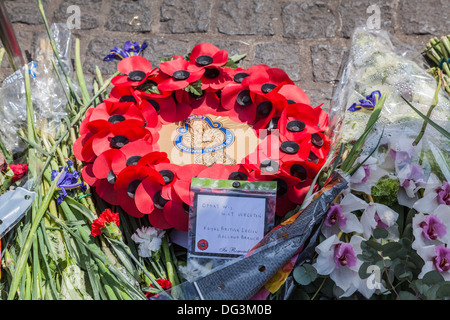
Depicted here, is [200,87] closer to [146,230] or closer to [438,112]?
[146,230]

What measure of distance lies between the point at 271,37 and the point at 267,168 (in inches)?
50.9

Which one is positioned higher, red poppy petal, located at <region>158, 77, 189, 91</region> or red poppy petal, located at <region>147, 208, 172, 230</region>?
red poppy petal, located at <region>158, 77, 189, 91</region>

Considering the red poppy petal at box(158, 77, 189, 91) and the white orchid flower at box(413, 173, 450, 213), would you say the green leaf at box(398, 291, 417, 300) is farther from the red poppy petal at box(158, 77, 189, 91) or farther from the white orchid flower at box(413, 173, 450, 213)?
the red poppy petal at box(158, 77, 189, 91)

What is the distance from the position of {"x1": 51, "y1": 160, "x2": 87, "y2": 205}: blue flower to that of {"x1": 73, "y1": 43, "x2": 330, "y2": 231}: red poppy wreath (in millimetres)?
37

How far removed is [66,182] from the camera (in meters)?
1.68

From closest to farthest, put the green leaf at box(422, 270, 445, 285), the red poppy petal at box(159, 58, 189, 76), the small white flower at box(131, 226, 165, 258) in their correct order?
the green leaf at box(422, 270, 445, 285)
the small white flower at box(131, 226, 165, 258)
the red poppy petal at box(159, 58, 189, 76)

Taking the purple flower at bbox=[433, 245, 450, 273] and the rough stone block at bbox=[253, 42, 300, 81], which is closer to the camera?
the purple flower at bbox=[433, 245, 450, 273]

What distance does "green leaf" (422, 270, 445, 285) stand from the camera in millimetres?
1064

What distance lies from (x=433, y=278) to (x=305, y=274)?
286 millimetres

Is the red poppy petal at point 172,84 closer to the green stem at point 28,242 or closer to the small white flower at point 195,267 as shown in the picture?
the green stem at point 28,242

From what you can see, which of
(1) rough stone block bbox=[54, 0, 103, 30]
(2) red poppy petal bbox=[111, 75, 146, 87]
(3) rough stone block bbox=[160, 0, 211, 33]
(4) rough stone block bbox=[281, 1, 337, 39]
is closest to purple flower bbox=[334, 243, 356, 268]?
(2) red poppy petal bbox=[111, 75, 146, 87]

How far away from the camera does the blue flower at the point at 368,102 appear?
5.45ft

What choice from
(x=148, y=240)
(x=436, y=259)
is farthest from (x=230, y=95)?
(x=436, y=259)

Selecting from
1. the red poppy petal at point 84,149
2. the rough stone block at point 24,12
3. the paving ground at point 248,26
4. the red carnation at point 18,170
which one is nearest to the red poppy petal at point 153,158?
the red poppy petal at point 84,149
